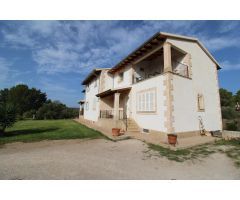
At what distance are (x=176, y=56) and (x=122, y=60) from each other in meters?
4.96

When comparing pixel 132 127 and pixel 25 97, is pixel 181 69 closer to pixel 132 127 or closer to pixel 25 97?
pixel 132 127

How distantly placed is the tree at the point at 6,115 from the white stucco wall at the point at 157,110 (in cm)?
913

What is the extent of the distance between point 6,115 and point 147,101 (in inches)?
389

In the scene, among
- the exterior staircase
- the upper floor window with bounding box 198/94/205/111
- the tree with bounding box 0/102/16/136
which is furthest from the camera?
the exterior staircase

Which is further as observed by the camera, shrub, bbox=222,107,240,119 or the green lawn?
shrub, bbox=222,107,240,119

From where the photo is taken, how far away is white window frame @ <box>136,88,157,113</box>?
1030cm

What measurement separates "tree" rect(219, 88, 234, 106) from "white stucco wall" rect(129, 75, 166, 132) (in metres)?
35.2

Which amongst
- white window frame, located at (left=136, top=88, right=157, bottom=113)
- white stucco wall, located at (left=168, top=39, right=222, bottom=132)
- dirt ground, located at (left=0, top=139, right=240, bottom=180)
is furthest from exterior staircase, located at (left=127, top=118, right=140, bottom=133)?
dirt ground, located at (left=0, top=139, right=240, bottom=180)

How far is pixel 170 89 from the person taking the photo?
9.07m

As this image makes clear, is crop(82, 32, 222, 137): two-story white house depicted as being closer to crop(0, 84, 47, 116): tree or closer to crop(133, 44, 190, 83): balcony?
crop(133, 44, 190, 83): balcony

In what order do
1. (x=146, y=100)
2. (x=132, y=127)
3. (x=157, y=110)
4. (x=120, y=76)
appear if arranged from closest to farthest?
(x=157, y=110) < (x=146, y=100) < (x=132, y=127) < (x=120, y=76)

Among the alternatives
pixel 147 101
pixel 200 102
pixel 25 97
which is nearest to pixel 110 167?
pixel 147 101

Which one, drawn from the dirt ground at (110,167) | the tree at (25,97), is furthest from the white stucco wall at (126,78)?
the tree at (25,97)

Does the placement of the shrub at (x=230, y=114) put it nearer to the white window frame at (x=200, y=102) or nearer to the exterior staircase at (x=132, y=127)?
the white window frame at (x=200, y=102)
